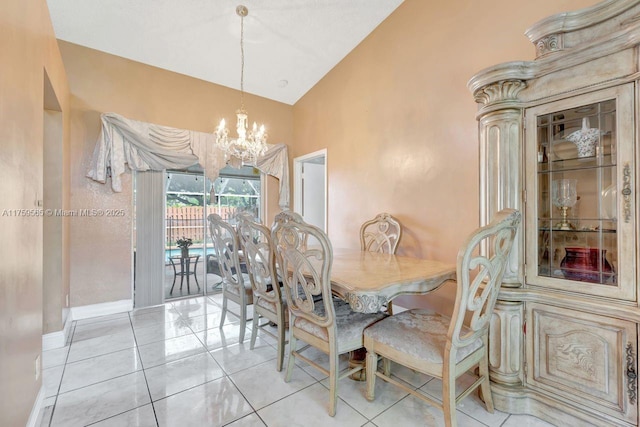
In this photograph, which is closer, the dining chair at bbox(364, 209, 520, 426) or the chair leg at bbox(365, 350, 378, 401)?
the dining chair at bbox(364, 209, 520, 426)

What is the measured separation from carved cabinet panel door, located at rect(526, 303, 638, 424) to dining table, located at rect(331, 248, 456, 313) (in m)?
0.59

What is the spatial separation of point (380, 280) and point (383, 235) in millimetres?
1391

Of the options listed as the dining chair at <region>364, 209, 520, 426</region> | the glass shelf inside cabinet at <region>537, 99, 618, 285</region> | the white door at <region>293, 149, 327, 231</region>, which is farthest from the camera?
the white door at <region>293, 149, 327, 231</region>

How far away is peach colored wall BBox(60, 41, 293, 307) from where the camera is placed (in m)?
3.21

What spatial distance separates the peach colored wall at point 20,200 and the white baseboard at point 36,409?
48 millimetres

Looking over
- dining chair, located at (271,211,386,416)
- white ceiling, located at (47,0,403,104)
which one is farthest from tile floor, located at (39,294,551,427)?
white ceiling, located at (47,0,403,104)

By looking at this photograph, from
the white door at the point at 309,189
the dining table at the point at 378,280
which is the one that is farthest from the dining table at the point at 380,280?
the white door at the point at 309,189

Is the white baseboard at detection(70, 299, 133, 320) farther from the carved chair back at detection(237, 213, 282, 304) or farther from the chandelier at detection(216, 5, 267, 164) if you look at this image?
the chandelier at detection(216, 5, 267, 164)

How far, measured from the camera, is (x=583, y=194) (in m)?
1.62

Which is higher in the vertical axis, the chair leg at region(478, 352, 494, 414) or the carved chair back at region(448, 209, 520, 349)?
the carved chair back at region(448, 209, 520, 349)

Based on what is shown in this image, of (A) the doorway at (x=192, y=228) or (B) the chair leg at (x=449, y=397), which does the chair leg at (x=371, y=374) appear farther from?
(A) the doorway at (x=192, y=228)

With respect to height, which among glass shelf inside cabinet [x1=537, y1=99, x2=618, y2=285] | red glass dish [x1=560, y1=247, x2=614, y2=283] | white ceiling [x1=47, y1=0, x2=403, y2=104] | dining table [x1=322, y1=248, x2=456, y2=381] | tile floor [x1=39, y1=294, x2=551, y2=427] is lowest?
tile floor [x1=39, y1=294, x2=551, y2=427]

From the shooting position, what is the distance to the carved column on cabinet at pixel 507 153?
1.70 m

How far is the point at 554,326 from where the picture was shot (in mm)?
1601
